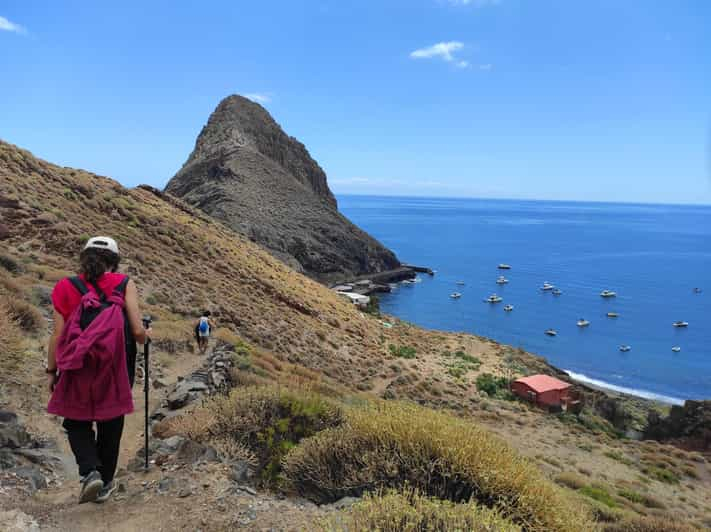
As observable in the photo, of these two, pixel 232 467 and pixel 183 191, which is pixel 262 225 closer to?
pixel 183 191

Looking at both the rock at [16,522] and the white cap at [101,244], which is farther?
the white cap at [101,244]

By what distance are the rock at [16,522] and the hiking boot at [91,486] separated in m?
0.33

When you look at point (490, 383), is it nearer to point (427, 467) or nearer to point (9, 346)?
point (427, 467)

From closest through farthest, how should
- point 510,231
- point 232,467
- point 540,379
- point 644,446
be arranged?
point 232,467 < point 644,446 < point 540,379 < point 510,231

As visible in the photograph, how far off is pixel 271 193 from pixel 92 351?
76.9m

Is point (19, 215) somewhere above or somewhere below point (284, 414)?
above

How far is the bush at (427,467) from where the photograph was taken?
3.93 metres

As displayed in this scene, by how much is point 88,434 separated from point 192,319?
39.4ft

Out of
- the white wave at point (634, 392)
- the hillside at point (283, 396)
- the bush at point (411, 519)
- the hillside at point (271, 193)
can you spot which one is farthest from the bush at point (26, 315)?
the hillside at point (271, 193)

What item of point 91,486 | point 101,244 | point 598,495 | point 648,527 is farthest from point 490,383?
point 101,244

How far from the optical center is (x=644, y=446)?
835 inches

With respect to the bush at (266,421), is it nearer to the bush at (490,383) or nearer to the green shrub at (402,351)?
the bush at (490,383)

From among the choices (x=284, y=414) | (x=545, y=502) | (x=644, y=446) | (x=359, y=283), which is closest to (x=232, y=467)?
(x=284, y=414)

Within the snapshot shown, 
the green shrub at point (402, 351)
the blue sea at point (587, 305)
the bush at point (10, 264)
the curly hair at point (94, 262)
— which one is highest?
the curly hair at point (94, 262)
